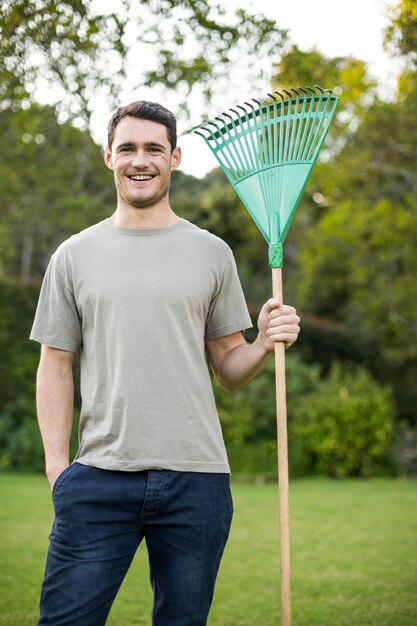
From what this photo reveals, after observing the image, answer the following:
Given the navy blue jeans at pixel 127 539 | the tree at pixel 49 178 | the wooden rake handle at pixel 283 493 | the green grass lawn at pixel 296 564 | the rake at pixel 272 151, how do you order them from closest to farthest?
the navy blue jeans at pixel 127 539 < the wooden rake handle at pixel 283 493 < the rake at pixel 272 151 < the green grass lawn at pixel 296 564 < the tree at pixel 49 178

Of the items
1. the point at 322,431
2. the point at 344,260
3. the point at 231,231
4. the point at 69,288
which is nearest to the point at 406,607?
the point at 69,288

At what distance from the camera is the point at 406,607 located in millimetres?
4672

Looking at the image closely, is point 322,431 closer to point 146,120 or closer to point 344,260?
point 344,260

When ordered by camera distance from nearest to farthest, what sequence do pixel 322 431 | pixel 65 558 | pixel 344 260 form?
pixel 65 558
pixel 322 431
pixel 344 260

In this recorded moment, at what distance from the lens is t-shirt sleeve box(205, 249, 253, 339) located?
93.4 inches

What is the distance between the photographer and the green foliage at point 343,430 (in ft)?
38.6

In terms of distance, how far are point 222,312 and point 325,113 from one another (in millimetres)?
713

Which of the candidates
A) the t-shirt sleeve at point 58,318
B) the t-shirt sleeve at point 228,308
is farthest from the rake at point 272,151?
the t-shirt sleeve at point 58,318

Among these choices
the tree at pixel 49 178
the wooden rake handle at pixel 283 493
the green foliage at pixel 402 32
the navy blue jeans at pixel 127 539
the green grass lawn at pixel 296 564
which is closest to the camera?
the navy blue jeans at pixel 127 539

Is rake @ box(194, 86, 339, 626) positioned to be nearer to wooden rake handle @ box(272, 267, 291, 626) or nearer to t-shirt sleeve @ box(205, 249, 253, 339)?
t-shirt sleeve @ box(205, 249, 253, 339)

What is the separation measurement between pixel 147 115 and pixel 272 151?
0.44 m

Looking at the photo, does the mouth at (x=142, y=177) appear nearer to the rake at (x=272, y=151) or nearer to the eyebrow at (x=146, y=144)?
the eyebrow at (x=146, y=144)

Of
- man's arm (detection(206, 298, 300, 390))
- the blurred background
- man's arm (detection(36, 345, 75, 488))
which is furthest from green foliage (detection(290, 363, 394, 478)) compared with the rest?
man's arm (detection(36, 345, 75, 488))

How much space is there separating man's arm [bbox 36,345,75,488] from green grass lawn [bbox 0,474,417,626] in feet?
7.97
